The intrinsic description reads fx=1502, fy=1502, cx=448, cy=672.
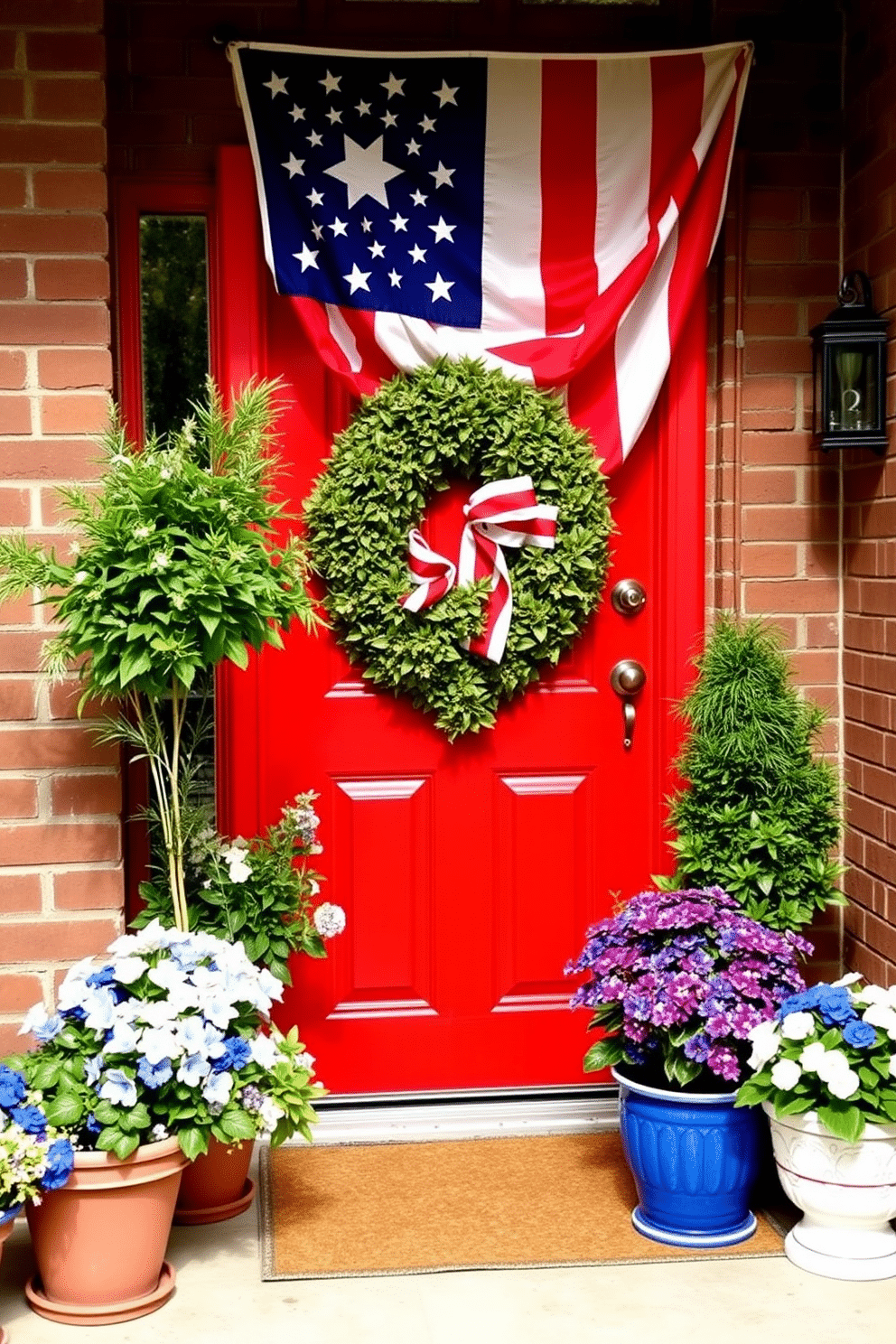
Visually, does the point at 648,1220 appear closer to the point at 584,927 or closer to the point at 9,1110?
the point at 584,927

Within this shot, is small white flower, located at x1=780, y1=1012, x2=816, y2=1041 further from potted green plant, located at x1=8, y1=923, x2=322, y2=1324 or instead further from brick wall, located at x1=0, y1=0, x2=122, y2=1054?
brick wall, located at x1=0, y1=0, x2=122, y2=1054

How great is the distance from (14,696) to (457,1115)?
1.35 metres

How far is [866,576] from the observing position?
3.26 metres

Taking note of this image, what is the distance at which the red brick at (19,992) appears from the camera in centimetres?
→ 299

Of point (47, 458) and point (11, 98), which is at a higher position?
point (11, 98)

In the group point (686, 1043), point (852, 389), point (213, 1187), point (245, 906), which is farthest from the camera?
point (852, 389)

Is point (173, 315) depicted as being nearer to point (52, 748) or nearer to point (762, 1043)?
point (52, 748)

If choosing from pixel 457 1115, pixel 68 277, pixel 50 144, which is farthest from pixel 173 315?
pixel 457 1115

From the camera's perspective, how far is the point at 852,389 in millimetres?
3148

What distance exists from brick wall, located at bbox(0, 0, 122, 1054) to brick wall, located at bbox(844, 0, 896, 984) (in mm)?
1599

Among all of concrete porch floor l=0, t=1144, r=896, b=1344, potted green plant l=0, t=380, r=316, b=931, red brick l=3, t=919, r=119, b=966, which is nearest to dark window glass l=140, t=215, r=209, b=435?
potted green plant l=0, t=380, r=316, b=931

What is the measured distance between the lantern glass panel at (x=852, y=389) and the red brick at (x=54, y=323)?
1.51 metres

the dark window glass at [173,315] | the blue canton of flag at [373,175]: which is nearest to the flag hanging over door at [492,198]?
the blue canton of flag at [373,175]

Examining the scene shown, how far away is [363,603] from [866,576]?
109cm
